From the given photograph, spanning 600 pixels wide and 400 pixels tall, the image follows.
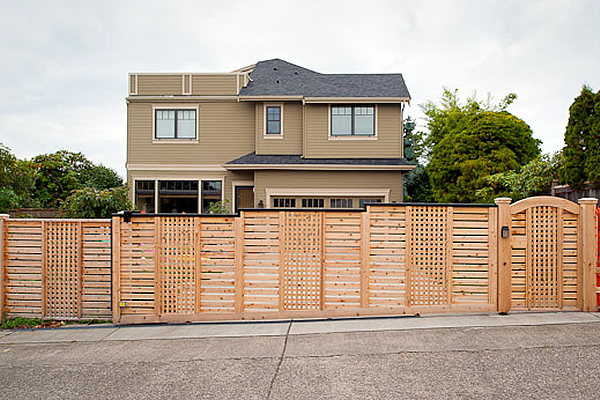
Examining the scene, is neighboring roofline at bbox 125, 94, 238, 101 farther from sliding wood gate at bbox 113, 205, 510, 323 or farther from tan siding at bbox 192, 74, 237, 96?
sliding wood gate at bbox 113, 205, 510, 323

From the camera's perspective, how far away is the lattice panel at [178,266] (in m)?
6.40

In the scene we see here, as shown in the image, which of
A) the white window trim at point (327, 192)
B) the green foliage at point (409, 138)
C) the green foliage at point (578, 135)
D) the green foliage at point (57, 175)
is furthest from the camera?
the green foliage at point (409, 138)

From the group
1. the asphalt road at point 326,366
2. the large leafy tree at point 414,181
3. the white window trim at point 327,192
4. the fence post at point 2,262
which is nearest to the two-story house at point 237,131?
the white window trim at point 327,192

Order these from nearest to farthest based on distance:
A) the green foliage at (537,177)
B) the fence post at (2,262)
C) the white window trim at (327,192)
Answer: the fence post at (2,262) → the green foliage at (537,177) → the white window trim at (327,192)

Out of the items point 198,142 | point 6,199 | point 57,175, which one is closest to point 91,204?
point 6,199

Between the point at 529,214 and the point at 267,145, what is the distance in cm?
1200

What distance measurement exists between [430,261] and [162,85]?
1468 centimetres

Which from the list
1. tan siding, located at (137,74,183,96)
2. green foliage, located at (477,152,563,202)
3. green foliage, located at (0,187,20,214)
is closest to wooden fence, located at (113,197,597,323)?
green foliage, located at (477,152,563,202)

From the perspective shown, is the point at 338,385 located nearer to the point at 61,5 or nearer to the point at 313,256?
the point at 313,256

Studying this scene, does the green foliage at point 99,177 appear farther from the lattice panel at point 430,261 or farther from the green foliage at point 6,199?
the lattice panel at point 430,261

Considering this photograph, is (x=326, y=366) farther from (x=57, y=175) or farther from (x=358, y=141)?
(x=57, y=175)

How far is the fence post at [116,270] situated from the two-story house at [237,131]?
397 inches

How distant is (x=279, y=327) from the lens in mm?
6031

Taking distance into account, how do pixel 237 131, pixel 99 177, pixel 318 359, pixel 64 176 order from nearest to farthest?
pixel 318 359 < pixel 237 131 < pixel 64 176 < pixel 99 177
